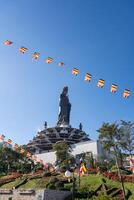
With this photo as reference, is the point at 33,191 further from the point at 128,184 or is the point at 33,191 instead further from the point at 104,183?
the point at 128,184

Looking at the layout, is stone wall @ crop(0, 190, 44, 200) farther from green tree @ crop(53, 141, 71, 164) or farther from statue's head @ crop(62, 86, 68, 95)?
statue's head @ crop(62, 86, 68, 95)

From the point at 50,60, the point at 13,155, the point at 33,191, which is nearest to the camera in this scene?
the point at 50,60

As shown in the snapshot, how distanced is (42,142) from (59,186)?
56339mm

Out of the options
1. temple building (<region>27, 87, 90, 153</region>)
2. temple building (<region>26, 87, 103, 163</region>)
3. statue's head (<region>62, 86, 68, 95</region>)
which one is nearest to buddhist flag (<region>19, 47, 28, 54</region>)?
temple building (<region>26, 87, 103, 163</region>)

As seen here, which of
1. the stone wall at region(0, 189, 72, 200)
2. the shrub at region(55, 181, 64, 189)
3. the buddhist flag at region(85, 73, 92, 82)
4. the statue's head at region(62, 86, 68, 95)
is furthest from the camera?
the statue's head at region(62, 86, 68, 95)

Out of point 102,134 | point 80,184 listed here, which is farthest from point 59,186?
point 102,134

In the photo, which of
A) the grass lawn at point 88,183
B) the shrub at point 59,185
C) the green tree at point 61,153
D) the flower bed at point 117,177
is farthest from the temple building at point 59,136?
the shrub at point 59,185

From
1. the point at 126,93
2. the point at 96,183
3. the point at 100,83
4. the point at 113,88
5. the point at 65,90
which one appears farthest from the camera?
the point at 65,90

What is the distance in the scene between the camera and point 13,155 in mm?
74562

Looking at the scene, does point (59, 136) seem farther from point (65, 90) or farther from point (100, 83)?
point (100, 83)

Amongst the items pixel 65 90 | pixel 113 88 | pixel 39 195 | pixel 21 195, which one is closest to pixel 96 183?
pixel 39 195

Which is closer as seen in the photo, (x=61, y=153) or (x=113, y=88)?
(x=113, y=88)

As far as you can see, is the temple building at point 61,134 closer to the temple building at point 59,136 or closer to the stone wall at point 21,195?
the temple building at point 59,136

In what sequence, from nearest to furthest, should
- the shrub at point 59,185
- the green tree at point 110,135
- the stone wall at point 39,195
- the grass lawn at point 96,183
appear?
the stone wall at point 39,195, the grass lawn at point 96,183, the shrub at point 59,185, the green tree at point 110,135
